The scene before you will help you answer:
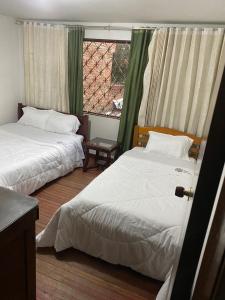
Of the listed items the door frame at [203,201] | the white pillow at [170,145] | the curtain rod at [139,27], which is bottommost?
the white pillow at [170,145]

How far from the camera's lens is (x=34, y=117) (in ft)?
Answer: 12.6

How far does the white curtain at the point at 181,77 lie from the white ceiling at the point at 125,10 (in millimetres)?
191

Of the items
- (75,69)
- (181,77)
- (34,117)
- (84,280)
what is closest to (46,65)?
(75,69)

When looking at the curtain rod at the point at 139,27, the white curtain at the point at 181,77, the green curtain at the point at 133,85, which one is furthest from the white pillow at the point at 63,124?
the curtain rod at the point at 139,27

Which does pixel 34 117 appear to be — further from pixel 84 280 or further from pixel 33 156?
pixel 84 280

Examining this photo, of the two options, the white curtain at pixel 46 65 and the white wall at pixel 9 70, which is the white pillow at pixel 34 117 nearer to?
the white curtain at pixel 46 65

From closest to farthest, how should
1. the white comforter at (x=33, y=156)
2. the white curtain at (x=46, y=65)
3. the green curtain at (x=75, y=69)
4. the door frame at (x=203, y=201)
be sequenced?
the door frame at (x=203, y=201)
the white comforter at (x=33, y=156)
the green curtain at (x=75, y=69)
the white curtain at (x=46, y=65)

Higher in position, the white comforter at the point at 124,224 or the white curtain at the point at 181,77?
the white curtain at the point at 181,77

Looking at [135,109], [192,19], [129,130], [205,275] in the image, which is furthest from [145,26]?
[205,275]

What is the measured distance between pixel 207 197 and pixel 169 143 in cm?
248

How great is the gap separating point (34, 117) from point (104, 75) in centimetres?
132

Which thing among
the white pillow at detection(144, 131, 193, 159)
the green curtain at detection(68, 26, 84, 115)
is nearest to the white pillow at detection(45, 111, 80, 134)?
the green curtain at detection(68, 26, 84, 115)

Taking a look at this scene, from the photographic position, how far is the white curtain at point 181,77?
2857 mm

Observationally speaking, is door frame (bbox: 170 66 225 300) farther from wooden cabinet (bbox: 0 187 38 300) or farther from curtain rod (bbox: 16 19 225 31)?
curtain rod (bbox: 16 19 225 31)
